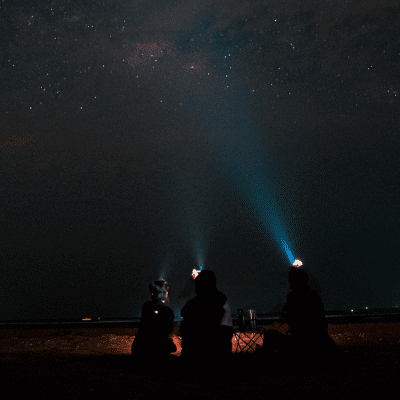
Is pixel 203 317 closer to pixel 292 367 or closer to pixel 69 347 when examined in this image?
pixel 292 367

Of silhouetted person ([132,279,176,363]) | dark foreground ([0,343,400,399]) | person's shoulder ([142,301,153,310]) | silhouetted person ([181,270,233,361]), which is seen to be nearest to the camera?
dark foreground ([0,343,400,399])

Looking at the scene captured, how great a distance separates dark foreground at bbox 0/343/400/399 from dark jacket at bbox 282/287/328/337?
1.35ft

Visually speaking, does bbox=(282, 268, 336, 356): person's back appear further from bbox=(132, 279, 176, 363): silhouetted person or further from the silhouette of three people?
bbox=(132, 279, 176, 363): silhouetted person

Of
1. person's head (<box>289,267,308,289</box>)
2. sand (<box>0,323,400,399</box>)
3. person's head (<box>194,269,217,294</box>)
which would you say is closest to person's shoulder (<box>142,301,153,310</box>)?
sand (<box>0,323,400,399</box>)

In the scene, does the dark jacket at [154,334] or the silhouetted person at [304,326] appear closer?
the silhouetted person at [304,326]

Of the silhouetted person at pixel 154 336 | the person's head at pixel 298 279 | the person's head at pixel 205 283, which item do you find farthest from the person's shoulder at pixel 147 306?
the person's head at pixel 298 279

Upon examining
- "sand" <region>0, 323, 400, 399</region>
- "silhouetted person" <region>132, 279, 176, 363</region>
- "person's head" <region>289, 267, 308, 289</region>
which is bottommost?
"sand" <region>0, 323, 400, 399</region>

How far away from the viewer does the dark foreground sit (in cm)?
346

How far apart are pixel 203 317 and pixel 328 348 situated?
180 centimetres

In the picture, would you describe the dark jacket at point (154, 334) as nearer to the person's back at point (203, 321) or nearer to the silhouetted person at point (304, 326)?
the person's back at point (203, 321)

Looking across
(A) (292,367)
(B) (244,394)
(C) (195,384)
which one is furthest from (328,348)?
(C) (195,384)

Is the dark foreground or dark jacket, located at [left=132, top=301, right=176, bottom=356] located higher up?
dark jacket, located at [left=132, top=301, right=176, bottom=356]

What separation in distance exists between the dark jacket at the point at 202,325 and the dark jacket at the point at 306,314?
117 cm

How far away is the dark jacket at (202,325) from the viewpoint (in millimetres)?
3988
